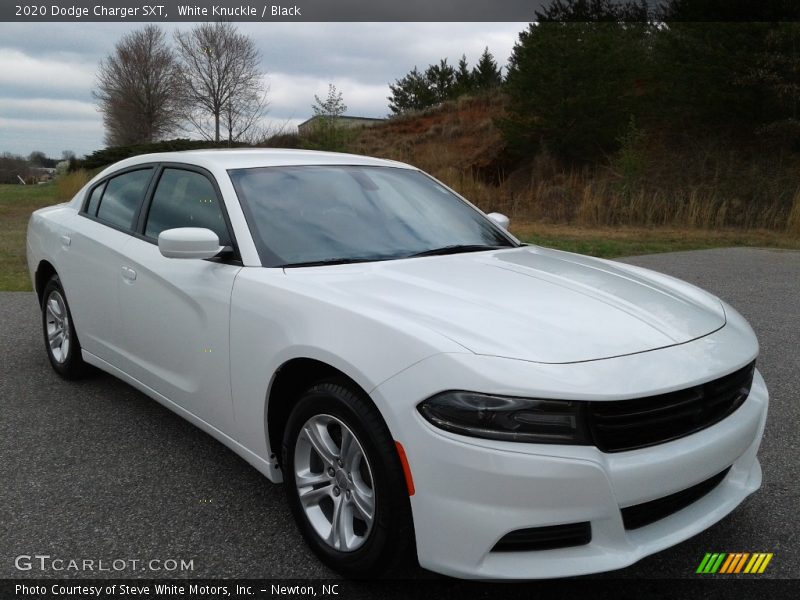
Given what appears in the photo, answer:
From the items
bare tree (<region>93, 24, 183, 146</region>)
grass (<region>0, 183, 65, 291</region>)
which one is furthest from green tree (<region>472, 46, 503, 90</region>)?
grass (<region>0, 183, 65, 291</region>)

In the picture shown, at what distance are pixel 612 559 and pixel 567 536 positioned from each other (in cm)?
15

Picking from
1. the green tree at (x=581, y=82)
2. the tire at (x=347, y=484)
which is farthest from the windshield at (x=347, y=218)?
the green tree at (x=581, y=82)

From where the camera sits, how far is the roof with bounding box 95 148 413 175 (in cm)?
353

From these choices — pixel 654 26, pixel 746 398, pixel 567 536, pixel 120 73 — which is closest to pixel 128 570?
pixel 567 536

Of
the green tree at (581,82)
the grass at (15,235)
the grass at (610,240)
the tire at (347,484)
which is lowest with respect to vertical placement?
the grass at (15,235)

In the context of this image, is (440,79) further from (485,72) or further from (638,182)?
(638,182)

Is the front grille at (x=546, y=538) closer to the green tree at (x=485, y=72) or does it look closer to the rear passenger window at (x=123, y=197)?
the rear passenger window at (x=123, y=197)

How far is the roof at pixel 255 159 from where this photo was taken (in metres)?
3.53

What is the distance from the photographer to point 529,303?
8.39ft

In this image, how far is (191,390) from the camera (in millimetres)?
3258

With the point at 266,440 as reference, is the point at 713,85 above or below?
above

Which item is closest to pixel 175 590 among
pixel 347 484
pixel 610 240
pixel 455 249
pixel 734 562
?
pixel 347 484

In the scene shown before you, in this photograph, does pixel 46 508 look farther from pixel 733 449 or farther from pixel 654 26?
pixel 654 26

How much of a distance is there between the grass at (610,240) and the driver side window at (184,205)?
649 centimetres
